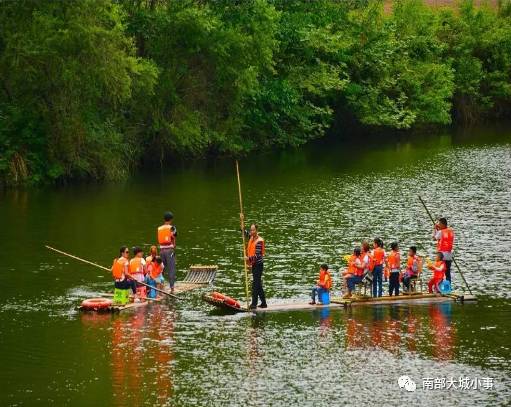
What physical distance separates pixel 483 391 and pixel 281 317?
838 cm

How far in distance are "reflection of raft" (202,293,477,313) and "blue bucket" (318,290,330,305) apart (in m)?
0.15

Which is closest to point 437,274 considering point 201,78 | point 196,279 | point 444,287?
point 444,287

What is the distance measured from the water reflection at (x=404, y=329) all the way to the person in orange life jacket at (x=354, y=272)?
1.15 metres

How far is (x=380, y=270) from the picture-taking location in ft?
121

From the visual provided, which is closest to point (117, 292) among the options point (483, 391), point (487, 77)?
point (483, 391)

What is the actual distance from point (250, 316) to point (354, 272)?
381 cm

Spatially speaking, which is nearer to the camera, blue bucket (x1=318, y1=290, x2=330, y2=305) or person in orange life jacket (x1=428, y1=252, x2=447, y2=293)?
blue bucket (x1=318, y1=290, x2=330, y2=305)

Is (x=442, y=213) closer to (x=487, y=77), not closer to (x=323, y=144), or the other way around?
(x=323, y=144)

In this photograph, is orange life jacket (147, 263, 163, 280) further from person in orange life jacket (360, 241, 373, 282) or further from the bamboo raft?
person in orange life jacket (360, 241, 373, 282)

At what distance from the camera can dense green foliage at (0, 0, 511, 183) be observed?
63.9 m

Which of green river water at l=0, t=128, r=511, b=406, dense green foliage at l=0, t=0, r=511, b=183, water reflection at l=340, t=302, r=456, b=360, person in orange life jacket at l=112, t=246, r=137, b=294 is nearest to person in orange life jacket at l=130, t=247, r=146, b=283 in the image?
person in orange life jacket at l=112, t=246, r=137, b=294

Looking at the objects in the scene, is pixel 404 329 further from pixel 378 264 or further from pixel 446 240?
pixel 446 240

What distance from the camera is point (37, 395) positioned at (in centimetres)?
2788

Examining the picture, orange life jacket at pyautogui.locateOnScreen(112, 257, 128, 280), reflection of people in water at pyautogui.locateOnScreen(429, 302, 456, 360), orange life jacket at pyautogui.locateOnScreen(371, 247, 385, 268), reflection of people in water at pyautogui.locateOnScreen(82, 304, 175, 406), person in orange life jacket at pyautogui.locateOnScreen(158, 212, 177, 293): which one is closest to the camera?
reflection of people in water at pyautogui.locateOnScreen(82, 304, 175, 406)
